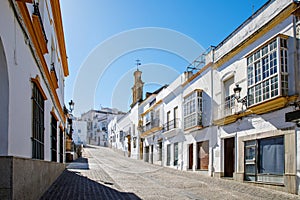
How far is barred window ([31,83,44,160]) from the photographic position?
21.4 feet

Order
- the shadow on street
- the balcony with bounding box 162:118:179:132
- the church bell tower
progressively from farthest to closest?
the church bell tower, the balcony with bounding box 162:118:179:132, the shadow on street

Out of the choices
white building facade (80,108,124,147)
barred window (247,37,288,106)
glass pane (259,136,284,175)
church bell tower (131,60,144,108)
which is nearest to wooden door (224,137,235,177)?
glass pane (259,136,284,175)

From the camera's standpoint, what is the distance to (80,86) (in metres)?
11.4

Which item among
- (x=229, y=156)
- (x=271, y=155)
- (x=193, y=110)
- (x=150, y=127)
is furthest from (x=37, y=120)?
(x=150, y=127)

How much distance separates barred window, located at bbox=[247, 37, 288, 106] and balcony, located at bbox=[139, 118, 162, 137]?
11892mm

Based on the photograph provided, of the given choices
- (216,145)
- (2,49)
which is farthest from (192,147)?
(2,49)

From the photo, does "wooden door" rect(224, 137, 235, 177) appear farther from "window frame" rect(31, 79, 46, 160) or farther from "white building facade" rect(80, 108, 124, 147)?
"white building facade" rect(80, 108, 124, 147)

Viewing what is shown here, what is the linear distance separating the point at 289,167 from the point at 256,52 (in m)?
3.97

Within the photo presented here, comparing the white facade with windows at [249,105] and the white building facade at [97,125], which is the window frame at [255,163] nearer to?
the white facade with windows at [249,105]

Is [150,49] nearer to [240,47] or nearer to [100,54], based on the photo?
[100,54]

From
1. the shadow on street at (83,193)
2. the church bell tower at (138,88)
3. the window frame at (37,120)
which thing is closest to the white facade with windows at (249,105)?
the shadow on street at (83,193)

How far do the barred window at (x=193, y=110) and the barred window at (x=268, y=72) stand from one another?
447 cm

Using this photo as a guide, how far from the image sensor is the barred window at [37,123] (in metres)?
6.52

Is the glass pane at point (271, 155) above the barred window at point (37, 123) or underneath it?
underneath
